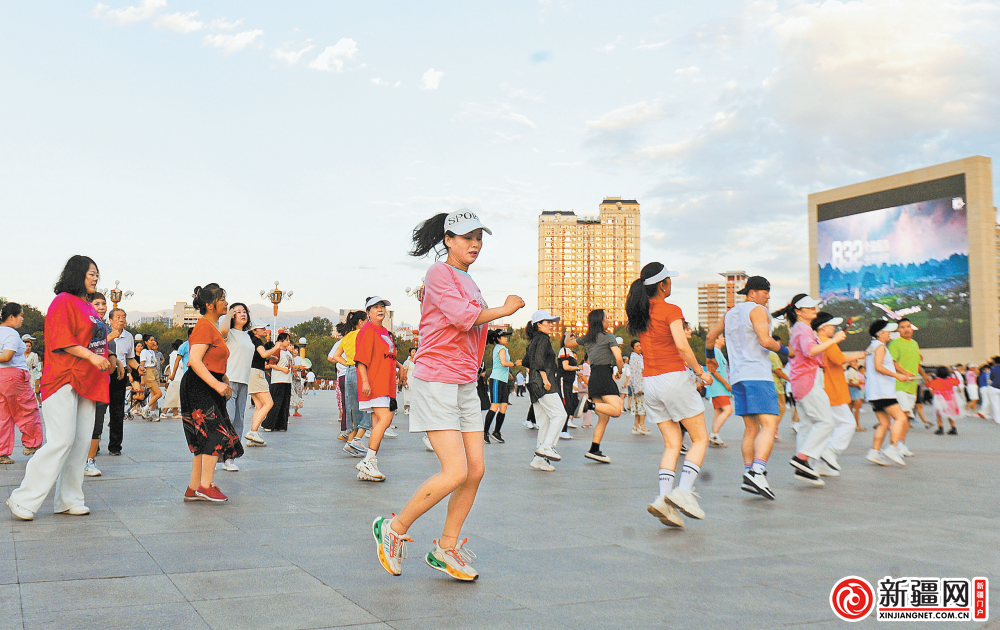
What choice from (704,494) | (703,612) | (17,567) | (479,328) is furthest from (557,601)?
(704,494)

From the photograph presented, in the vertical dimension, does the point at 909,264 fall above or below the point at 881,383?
above

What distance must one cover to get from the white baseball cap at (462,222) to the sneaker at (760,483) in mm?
3835

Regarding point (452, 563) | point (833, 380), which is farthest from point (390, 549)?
point (833, 380)

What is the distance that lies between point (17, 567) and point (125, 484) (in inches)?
131

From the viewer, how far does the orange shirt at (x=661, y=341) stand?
19.3ft

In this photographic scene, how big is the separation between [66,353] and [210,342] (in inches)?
44.1

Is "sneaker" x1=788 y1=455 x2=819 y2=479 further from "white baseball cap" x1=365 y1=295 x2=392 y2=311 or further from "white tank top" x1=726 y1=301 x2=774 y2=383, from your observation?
"white baseball cap" x1=365 y1=295 x2=392 y2=311

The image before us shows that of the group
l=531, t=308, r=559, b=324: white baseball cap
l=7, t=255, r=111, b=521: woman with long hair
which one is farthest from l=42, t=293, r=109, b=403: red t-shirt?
l=531, t=308, r=559, b=324: white baseball cap

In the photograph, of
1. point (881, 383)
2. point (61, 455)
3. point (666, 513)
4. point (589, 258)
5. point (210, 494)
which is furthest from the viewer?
point (589, 258)

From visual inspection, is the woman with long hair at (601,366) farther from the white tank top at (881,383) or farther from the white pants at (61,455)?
the white pants at (61,455)

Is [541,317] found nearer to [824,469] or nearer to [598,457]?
[598,457]

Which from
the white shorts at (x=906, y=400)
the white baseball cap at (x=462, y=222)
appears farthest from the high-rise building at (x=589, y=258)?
the white baseball cap at (x=462, y=222)

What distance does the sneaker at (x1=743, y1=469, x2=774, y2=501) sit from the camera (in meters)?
6.74

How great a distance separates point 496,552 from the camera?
4.67 m
